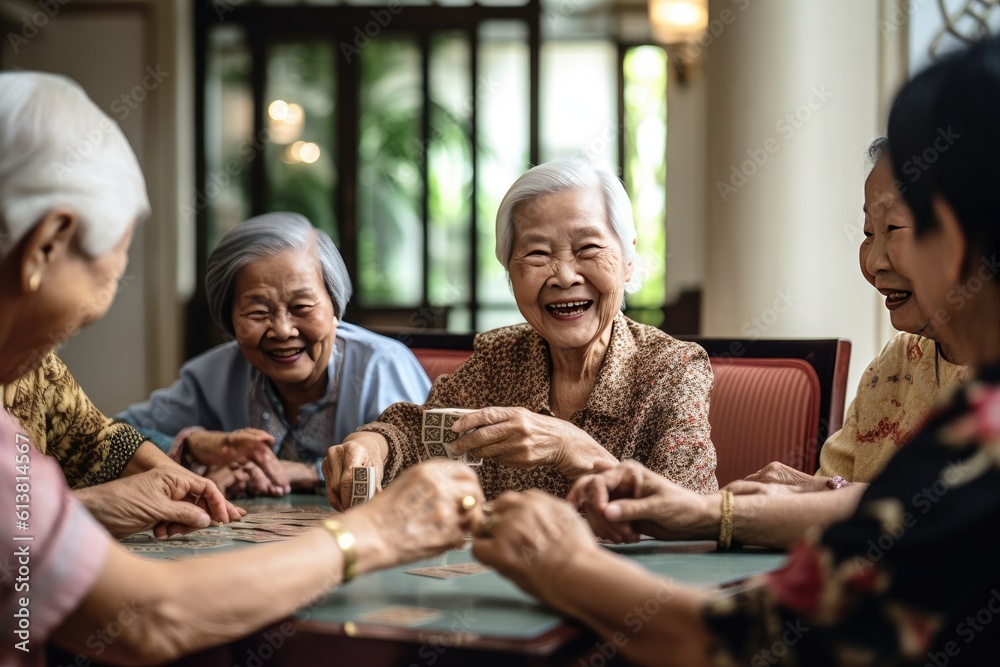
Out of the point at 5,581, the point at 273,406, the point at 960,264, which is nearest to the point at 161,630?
the point at 5,581

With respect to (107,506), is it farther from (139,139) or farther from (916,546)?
(139,139)

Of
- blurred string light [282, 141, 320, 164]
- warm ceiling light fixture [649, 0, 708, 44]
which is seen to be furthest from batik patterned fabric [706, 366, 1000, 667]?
blurred string light [282, 141, 320, 164]

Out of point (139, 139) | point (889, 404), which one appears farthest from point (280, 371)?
point (139, 139)

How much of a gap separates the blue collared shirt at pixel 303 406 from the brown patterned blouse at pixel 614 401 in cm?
48

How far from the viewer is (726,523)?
192 cm

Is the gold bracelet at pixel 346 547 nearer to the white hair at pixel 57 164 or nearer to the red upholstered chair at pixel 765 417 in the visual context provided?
the white hair at pixel 57 164

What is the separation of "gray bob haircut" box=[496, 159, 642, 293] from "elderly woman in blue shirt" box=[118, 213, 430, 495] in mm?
692

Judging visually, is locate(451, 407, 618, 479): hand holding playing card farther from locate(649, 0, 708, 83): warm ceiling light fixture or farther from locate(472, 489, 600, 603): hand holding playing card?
locate(649, 0, 708, 83): warm ceiling light fixture

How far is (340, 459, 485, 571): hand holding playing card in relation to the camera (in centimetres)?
153

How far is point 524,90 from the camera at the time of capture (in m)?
9.29

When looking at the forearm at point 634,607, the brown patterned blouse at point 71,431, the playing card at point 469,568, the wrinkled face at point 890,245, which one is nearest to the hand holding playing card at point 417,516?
the playing card at point 469,568

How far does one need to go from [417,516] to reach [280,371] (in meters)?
1.60

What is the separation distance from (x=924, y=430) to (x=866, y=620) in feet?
0.72

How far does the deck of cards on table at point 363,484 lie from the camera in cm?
217
